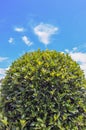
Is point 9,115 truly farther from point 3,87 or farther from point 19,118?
point 3,87

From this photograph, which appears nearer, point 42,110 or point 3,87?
point 42,110

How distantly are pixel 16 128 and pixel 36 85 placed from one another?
843mm

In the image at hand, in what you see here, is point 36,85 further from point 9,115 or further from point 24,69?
point 9,115

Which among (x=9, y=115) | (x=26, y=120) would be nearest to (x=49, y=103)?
(x=26, y=120)

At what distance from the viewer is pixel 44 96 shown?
4594 mm

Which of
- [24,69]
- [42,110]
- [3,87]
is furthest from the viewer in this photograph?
[3,87]

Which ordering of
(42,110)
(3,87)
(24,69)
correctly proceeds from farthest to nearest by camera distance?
(3,87) < (24,69) < (42,110)

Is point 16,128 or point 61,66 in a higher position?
point 61,66

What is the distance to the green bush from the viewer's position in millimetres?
4559

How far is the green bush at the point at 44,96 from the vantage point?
15.0ft

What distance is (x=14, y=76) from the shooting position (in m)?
4.92

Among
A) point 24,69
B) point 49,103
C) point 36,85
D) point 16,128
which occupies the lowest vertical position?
point 16,128

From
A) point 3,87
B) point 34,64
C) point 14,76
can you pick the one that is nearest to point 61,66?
point 34,64

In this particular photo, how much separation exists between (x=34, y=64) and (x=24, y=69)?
0.23 metres
